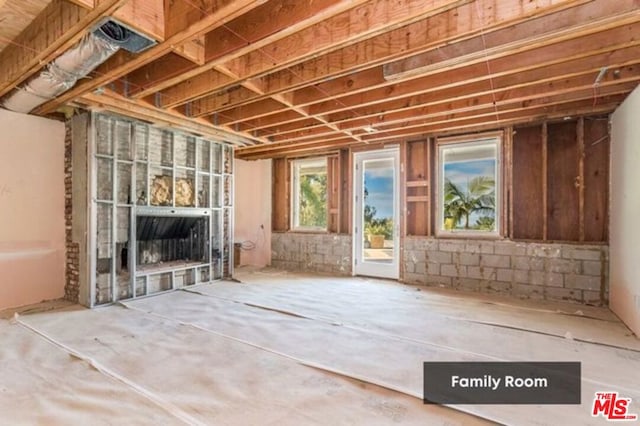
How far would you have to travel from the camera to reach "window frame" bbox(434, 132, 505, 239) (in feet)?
16.5

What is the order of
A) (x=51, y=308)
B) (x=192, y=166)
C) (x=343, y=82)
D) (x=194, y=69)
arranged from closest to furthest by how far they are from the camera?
(x=194, y=69) < (x=343, y=82) < (x=51, y=308) < (x=192, y=166)

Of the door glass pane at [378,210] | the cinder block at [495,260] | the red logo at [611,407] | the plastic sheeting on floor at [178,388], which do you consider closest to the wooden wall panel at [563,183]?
the cinder block at [495,260]

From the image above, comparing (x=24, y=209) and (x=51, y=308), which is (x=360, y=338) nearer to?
(x=51, y=308)

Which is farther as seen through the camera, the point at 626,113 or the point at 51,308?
the point at 51,308

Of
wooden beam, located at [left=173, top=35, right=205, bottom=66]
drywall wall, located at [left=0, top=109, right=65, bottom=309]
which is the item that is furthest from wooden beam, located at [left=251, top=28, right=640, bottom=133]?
drywall wall, located at [left=0, top=109, right=65, bottom=309]

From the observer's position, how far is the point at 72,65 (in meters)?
2.77

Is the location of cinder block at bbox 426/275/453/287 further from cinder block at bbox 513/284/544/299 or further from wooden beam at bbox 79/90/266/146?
wooden beam at bbox 79/90/266/146

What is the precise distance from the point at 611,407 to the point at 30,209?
617 centimetres

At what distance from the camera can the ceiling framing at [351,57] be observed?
2.26 meters

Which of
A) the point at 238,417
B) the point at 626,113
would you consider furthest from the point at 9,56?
the point at 626,113

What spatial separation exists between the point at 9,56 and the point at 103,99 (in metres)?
→ 0.84

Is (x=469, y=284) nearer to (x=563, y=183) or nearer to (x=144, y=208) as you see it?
(x=563, y=183)

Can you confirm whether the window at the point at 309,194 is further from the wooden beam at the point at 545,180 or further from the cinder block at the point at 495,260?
the wooden beam at the point at 545,180

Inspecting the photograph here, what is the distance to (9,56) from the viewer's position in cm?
311
